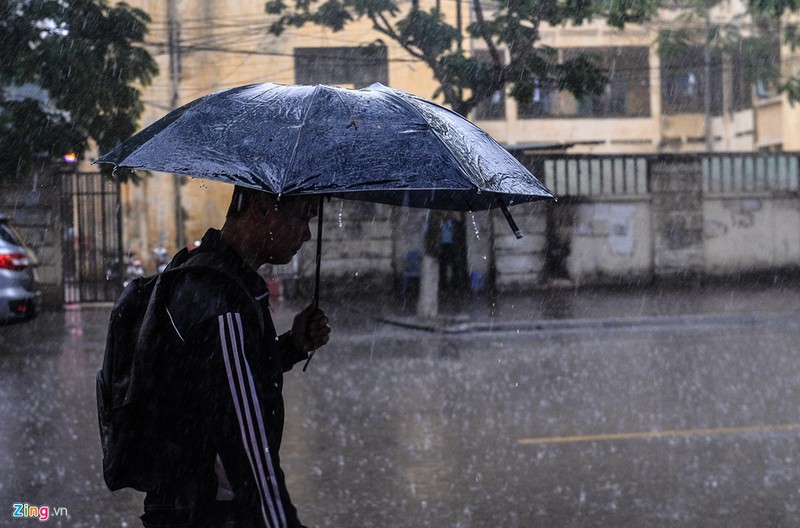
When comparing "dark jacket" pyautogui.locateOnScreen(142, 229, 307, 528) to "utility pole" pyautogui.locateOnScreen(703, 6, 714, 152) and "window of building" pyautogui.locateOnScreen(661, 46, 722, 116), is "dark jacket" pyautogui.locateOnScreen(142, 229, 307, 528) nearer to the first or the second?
"utility pole" pyautogui.locateOnScreen(703, 6, 714, 152)

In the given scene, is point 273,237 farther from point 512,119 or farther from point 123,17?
point 512,119

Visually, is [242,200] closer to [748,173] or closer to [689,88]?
[748,173]

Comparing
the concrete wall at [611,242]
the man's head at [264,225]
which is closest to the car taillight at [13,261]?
the man's head at [264,225]

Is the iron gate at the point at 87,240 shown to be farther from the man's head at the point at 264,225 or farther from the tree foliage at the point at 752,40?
the man's head at the point at 264,225

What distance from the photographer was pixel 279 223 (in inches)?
97.8

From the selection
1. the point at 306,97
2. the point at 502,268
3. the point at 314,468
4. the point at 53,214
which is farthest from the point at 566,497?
the point at 502,268

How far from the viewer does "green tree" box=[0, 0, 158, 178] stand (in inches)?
586

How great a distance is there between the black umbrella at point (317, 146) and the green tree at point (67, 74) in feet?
43.1

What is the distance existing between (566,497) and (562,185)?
56.2 feet

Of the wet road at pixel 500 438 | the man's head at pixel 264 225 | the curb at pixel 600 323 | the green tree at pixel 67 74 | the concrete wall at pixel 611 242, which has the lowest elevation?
the curb at pixel 600 323

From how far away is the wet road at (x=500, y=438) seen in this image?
5602 millimetres

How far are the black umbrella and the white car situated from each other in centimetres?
945

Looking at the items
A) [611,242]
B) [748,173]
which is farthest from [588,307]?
[748,173]

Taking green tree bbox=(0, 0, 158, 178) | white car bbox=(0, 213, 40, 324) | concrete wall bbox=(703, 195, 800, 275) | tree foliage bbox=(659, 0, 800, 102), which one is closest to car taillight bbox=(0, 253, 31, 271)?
white car bbox=(0, 213, 40, 324)
